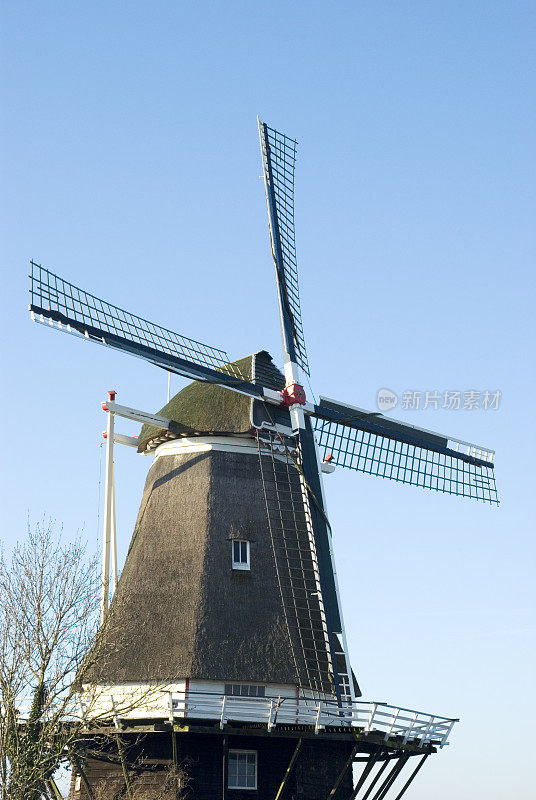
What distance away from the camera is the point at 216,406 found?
22.0m

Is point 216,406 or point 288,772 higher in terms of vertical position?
point 216,406

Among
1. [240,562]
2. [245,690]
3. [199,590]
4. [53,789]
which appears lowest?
[53,789]

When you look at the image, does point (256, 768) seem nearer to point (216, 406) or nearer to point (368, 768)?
point (368, 768)

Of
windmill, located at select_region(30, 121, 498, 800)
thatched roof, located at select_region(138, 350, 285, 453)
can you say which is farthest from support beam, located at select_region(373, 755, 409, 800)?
thatched roof, located at select_region(138, 350, 285, 453)

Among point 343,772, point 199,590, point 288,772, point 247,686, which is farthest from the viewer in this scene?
point 199,590

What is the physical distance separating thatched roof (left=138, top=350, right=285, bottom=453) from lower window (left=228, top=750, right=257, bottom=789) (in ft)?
20.4

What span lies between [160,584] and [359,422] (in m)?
6.10

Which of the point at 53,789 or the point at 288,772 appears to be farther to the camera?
the point at 53,789

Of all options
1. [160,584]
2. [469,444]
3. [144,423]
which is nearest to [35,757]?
[160,584]

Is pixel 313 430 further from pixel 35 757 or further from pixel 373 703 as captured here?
pixel 35 757

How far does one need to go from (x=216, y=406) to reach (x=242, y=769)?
23.4ft

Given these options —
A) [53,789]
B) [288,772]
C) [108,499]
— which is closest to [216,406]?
[108,499]

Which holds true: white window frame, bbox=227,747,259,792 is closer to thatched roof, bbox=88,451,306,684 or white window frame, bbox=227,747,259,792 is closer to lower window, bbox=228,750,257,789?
lower window, bbox=228,750,257,789

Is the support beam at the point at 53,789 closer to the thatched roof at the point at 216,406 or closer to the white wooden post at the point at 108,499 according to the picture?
the white wooden post at the point at 108,499
